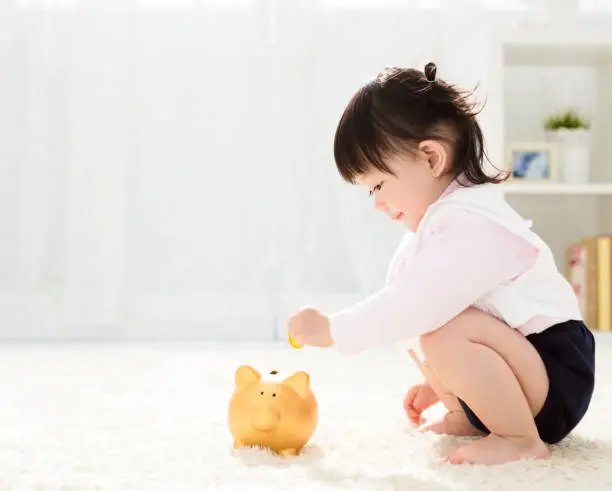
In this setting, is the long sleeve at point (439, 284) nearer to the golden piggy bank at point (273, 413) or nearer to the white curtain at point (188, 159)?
the golden piggy bank at point (273, 413)

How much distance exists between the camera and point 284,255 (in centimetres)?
235

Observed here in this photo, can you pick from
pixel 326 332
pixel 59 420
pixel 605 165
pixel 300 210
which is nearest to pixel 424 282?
pixel 326 332

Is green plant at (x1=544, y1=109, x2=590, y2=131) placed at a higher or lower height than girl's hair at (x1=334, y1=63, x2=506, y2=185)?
higher

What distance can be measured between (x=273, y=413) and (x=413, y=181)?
0.31 m

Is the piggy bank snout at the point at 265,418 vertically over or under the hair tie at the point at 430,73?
under

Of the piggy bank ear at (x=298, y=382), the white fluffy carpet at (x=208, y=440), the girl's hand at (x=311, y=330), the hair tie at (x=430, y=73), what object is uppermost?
the hair tie at (x=430, y=73)

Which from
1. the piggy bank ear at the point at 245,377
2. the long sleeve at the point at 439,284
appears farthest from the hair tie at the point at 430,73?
the piggy bank ear at the point at 245,377

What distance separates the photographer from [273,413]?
34.1 inches

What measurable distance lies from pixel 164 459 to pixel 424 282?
32 centimetres

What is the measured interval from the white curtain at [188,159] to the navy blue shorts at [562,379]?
1.43 m

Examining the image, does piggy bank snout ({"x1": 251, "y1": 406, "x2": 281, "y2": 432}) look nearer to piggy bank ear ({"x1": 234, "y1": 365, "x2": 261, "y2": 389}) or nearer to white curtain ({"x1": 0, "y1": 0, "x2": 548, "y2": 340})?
piggy bank ear ({"x1": 234, "y1": 365, "x2": 261, "y2": 389})

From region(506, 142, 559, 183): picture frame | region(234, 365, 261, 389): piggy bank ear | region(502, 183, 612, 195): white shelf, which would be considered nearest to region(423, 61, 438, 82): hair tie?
region(234, 365, 261, 389): piggy bank ear

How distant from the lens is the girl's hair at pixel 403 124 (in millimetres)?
946

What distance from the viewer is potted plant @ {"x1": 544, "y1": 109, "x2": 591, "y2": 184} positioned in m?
2.34
